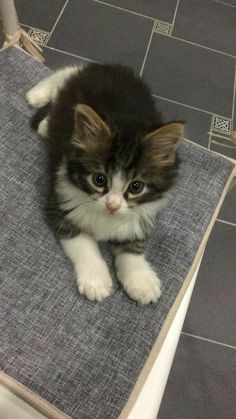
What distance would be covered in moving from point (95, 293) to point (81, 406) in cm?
26

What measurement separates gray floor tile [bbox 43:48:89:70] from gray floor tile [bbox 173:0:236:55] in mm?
726

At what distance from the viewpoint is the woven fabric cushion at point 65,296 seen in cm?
94

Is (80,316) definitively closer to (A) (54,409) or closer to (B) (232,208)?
(A) (54,409)

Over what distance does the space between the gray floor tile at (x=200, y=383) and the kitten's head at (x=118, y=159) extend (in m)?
0.87

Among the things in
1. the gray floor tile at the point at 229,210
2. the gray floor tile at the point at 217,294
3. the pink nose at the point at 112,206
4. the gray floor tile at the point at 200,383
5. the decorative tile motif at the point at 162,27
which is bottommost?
the gray floor tile at the point at 200,383

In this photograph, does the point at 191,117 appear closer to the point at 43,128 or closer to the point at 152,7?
the point at 152,7

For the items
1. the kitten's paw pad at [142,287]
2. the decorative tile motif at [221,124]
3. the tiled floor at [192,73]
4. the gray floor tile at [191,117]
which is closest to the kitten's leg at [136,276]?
the kitten's paw pad at [142,287]

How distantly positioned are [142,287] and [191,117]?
1466mm

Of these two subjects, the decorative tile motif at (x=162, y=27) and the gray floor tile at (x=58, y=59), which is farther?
the decorative tile motif at (x=162, y=27)

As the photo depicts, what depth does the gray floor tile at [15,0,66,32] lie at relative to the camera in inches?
94.2

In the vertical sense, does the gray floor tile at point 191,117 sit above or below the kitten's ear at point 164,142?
below

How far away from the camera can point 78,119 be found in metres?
0.99

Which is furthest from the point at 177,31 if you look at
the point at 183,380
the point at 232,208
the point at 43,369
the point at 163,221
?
the point at 43,369

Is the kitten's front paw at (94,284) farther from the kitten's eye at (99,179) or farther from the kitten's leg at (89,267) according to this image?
the kitten's eye at (99,179)
